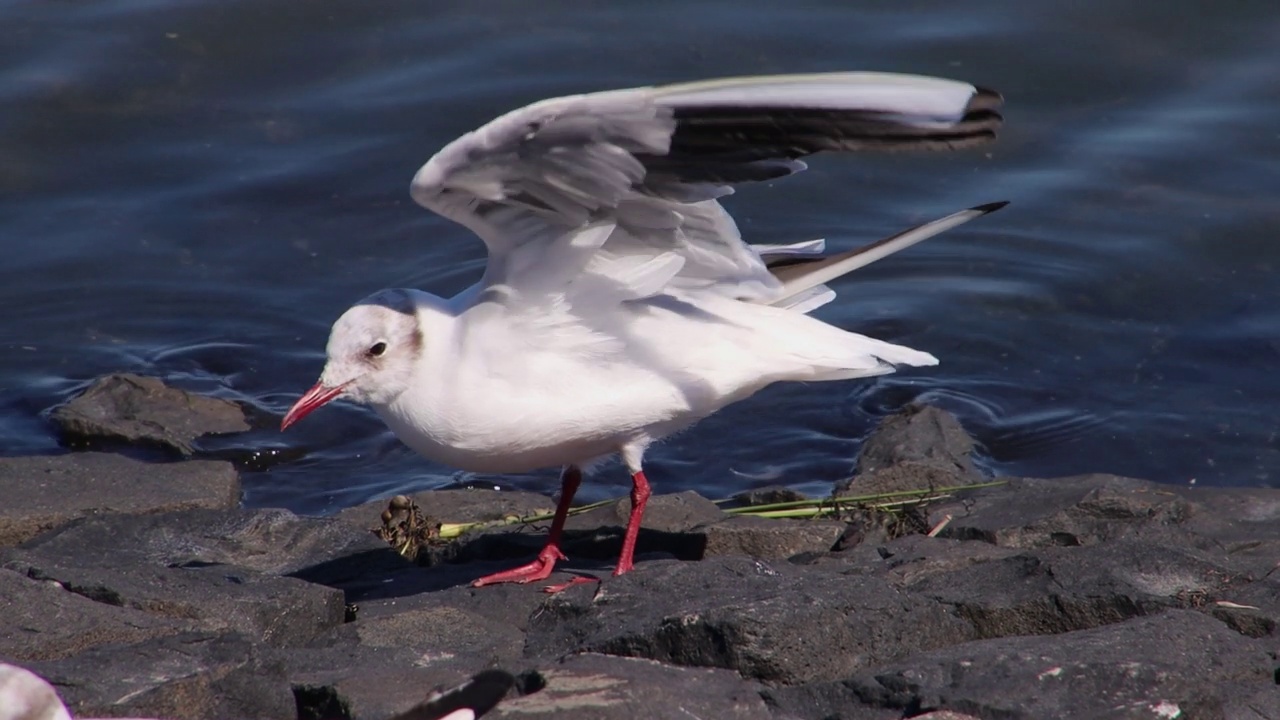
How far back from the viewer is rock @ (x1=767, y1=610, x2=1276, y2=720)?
3762 millimetres

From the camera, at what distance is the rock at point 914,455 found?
679 centimetres

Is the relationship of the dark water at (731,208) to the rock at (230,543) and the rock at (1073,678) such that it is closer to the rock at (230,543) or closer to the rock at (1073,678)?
the rock at (230,543)

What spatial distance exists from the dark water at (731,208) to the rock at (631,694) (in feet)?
12.1

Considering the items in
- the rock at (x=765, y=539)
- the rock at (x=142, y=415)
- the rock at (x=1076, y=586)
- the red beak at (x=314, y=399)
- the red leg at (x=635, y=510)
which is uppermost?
the red beak at (x=314, y=399)

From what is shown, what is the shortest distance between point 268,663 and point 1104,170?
27.1 feet

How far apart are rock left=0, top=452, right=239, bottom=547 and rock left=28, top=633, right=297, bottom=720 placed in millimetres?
2065

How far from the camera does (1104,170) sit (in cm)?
1090

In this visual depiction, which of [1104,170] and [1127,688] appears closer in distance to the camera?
[1127,688]

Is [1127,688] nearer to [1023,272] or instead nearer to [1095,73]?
[1023,272]

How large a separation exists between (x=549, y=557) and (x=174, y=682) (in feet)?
6.63

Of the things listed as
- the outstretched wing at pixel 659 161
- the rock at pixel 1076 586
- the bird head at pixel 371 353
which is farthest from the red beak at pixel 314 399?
the rock at pixel 1076 586

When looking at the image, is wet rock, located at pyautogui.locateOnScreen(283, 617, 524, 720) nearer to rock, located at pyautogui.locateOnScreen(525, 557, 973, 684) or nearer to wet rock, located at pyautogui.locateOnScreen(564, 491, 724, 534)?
rock, located at pyautogui.locateOnScreen(525, 557, 973, 684)

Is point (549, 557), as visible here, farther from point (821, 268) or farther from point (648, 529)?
point (821, 268)

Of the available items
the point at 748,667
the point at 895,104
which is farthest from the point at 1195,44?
the point at 748,667
